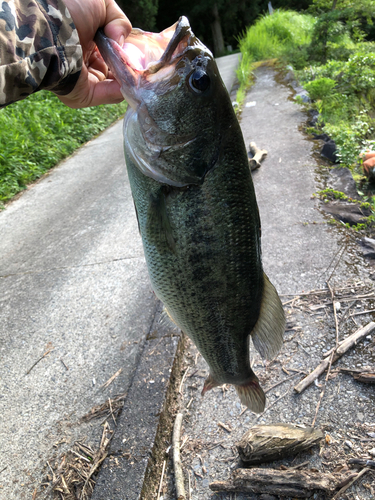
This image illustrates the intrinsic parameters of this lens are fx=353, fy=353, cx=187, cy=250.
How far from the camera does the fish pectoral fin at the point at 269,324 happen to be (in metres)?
1.52

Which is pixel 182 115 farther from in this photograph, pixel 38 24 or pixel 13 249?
pixel 13 249

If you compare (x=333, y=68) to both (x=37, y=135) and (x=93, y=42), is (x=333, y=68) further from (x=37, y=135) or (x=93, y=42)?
(x=93, y=42)

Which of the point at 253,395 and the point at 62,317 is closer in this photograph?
the point at 253,395

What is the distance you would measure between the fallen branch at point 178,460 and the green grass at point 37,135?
5114 mm

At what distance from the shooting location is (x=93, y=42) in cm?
177

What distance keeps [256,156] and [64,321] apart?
347cm

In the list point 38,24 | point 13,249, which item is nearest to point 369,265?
point 38,24

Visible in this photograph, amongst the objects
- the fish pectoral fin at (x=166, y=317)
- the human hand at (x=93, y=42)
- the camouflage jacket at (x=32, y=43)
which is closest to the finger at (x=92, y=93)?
the human hand at (x=93, y=42)

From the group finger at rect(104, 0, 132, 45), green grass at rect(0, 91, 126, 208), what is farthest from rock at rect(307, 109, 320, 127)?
finger at rect(104, 0, 132, 45)

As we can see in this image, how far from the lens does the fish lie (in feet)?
4.28

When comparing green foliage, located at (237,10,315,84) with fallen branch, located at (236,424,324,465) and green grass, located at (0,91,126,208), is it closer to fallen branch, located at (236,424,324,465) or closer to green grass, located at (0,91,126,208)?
green grass, located at (0,91,126,208)

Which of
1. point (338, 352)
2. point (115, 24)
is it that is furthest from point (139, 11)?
point (338, 352)

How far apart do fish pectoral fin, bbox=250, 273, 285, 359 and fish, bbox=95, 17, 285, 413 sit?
2 centimetres

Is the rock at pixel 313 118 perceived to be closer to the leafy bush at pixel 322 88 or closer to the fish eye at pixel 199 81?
the leafy bush at pixel 322 88
